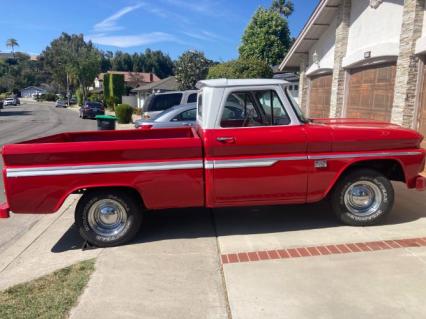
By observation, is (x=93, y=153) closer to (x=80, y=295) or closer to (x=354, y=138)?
(x=80, y=295)

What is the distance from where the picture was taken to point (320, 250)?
4.60 meters

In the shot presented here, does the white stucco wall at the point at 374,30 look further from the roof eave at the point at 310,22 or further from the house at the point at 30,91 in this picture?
the house at the point at 30,91

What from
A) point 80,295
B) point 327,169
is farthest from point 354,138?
point 80,295

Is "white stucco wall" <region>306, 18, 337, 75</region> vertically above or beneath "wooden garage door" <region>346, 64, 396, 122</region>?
above

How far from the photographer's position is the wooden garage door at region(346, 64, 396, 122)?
32.0 feet

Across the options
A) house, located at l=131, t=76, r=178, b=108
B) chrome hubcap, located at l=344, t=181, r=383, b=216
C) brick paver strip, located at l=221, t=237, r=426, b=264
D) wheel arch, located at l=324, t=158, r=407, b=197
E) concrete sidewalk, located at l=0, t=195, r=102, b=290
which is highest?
house, located at l=131, t=76, r=178, b=108

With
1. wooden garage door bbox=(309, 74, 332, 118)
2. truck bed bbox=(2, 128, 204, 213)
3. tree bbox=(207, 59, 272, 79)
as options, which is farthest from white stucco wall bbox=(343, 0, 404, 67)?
tree bbox=(207, 59, 272, 79)

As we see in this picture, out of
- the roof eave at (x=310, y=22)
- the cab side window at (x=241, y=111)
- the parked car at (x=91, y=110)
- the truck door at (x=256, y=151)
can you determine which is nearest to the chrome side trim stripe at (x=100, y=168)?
the truck door at (x=256, y=151)

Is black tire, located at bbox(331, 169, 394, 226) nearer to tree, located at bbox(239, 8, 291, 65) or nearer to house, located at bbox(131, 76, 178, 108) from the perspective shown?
tree, located at bbox(239, 8, 291, 65)

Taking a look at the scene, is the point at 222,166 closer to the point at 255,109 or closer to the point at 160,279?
the point at 255,109

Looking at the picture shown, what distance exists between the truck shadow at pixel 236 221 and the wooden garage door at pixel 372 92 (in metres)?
4.09

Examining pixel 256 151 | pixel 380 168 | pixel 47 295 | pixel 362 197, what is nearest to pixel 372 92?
pixel 380 168

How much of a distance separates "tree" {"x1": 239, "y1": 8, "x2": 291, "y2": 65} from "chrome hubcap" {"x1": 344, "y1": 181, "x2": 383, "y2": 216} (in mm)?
38500

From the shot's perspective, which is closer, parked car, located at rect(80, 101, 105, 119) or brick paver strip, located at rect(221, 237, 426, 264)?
brick paver strip, located at rect(221, 237, 426, 264)
